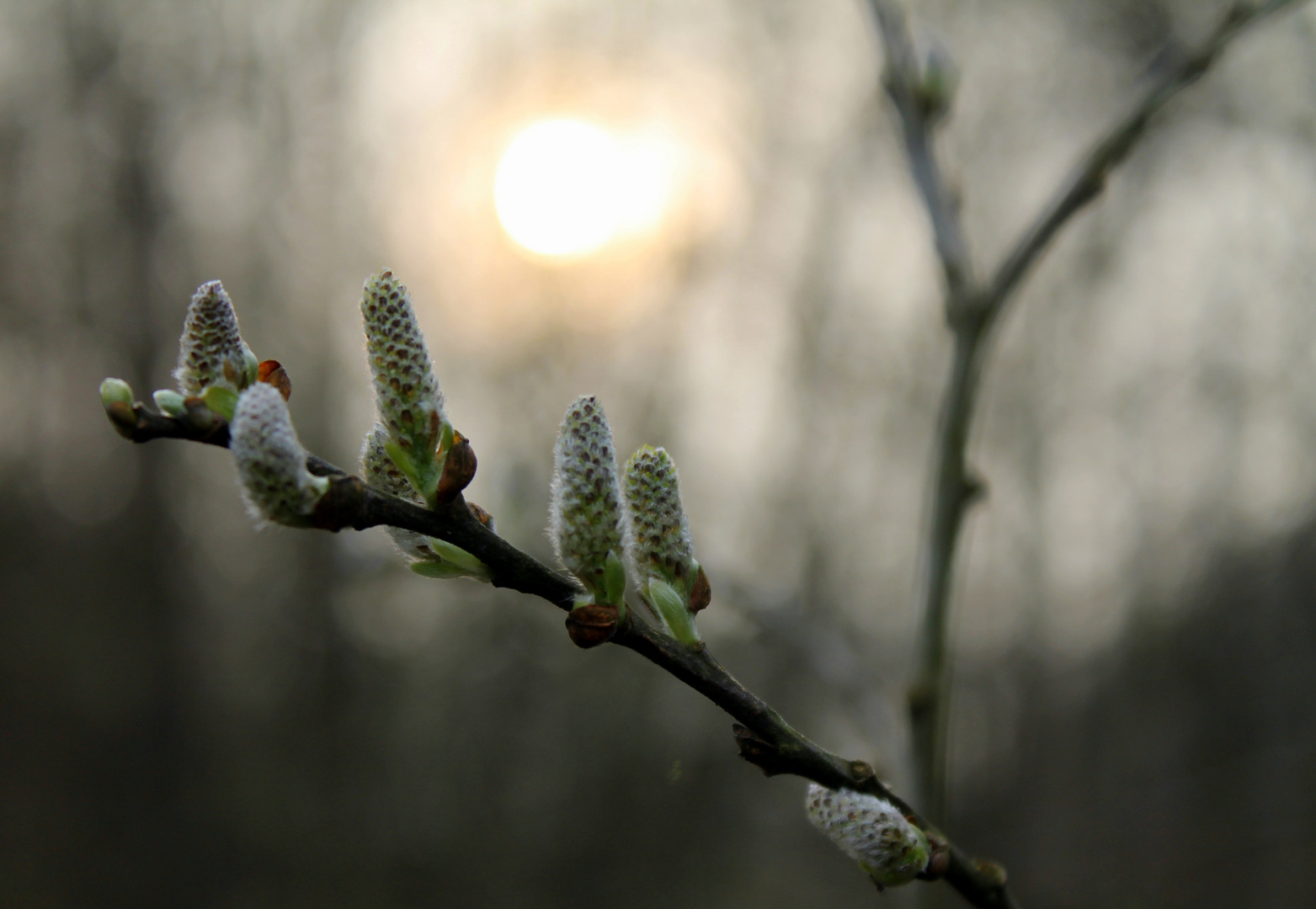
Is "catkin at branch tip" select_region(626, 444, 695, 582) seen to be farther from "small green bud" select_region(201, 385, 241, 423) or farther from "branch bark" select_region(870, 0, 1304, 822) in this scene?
"branch bark" select_region(870, 0, 1304, 822)

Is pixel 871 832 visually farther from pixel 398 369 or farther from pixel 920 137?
pixel 920 137

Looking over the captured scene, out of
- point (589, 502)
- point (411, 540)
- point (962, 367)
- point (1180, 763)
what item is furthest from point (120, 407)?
point (1180, 763)

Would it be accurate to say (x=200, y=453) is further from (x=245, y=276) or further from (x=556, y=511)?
(x=556, y=511)

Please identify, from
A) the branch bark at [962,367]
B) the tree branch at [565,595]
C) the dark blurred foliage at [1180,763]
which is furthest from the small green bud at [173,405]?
the dark blurred foliage at [1180,763]

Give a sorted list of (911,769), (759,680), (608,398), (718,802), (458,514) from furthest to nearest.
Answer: (718,802)
(759,680)
(608,398)
(911,769)
(458,514)

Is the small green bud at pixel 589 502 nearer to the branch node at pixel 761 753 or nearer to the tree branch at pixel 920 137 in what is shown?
the branch node at pixel 761 753

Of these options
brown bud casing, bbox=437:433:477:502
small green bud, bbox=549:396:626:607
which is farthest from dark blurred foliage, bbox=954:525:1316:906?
brown bud casing, bbox=437:433:477:502

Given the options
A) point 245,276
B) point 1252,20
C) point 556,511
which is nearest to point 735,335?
point 245,276
